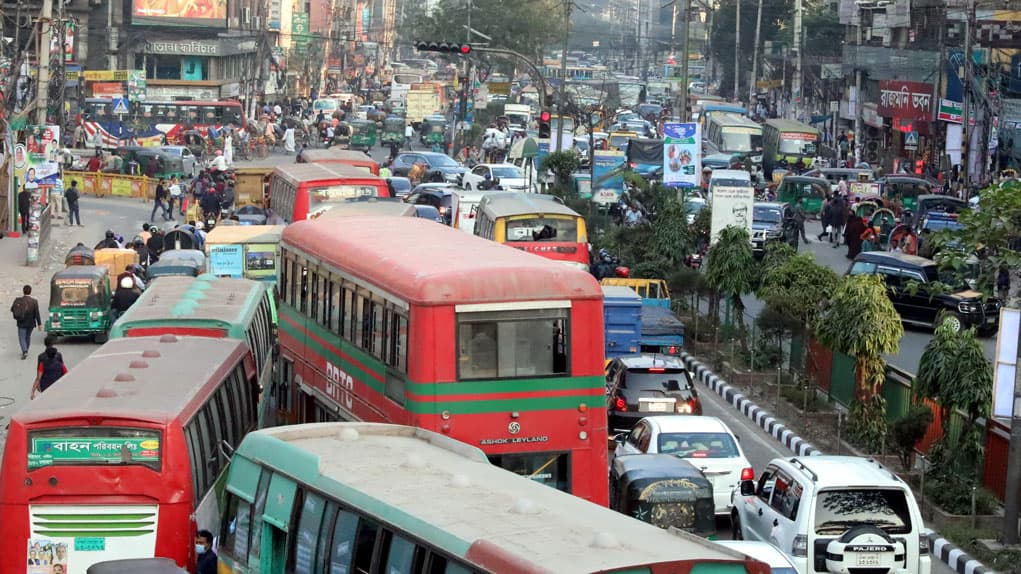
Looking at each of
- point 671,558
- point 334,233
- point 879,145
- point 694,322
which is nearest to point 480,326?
point 334,233

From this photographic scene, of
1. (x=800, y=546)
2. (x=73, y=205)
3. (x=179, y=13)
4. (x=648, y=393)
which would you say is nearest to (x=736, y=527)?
(x=800, y=546)

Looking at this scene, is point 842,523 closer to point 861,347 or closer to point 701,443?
point 701,443

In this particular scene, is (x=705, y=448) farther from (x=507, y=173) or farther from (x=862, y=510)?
(x=507, y=173)

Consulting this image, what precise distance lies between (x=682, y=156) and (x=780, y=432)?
14.1m

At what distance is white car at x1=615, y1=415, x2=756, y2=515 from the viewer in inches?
671

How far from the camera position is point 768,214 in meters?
41.5

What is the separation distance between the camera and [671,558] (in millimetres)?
8109

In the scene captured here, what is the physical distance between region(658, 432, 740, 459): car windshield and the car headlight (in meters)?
13.0

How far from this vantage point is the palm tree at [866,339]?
67.0 feet

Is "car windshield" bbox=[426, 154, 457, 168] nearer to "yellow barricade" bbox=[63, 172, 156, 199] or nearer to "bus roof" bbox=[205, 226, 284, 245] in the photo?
"yellow barricade" bbox=[63, 172, 156, 199]

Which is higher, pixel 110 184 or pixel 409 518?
pixel 409 518

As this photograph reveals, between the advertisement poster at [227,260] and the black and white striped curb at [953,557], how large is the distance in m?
15.6

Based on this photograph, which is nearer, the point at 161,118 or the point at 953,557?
the point at 953,557

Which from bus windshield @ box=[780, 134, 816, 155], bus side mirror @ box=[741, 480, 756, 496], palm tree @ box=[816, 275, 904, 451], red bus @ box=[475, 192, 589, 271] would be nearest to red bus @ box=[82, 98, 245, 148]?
bus windshield @ box=[780, 134, 816, 155]
